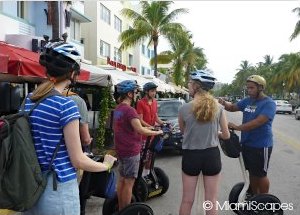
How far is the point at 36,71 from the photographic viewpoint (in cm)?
725

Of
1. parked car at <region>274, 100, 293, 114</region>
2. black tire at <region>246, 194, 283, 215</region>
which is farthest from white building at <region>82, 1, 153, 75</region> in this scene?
black tire at <region>246, 194, 283, 215</region>

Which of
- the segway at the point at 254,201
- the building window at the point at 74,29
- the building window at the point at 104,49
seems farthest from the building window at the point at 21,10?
the building window at the point at 104,49

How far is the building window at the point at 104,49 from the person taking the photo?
3238 cm

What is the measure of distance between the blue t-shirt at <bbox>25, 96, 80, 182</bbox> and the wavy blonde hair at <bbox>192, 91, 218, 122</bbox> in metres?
1.85

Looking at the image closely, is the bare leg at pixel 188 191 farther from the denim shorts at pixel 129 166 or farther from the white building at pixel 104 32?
the white building at pixel 104 32

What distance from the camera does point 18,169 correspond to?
85.9 inches

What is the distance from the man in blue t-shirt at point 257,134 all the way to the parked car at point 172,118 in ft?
19.5

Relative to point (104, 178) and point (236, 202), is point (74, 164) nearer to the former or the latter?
point (104, 178)

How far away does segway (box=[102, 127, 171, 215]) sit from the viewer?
5.06 m

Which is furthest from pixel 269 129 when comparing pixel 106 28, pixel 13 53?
pixel 106 28

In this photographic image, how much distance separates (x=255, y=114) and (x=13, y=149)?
131 inches

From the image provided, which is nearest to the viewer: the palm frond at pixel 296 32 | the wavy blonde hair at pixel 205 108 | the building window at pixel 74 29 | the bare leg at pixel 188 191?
→ the wavy blonde hair at pixel 205 108

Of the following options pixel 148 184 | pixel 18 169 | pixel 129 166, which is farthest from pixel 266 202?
pixel 18 169

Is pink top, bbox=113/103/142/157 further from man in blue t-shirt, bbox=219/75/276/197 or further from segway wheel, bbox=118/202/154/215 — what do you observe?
man in blue t-shirt, bbox=219/75/276/197
